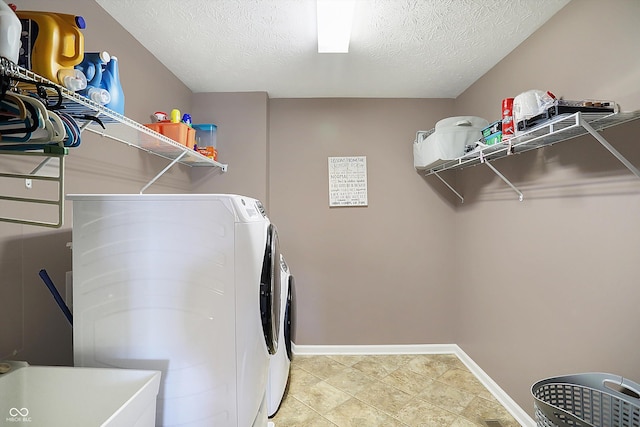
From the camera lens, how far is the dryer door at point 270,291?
1272 mm

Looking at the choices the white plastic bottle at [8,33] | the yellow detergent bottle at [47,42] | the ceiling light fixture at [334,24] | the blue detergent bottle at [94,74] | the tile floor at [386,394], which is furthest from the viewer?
the tile floor at [386,394]

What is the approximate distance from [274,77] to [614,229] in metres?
2.42

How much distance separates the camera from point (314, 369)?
252cm

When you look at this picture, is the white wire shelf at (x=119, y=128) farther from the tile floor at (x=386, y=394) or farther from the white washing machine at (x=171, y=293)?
the tile floor at (x=386, y=394)

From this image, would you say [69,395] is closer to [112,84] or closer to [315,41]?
[112,84]

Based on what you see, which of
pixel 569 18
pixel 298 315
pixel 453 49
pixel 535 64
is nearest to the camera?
pixel 569 18

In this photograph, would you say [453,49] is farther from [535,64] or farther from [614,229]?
[614,229]

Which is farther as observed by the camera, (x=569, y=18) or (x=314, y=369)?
(x=314, y=369)

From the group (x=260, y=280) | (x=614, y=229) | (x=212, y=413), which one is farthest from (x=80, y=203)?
(x=614, y=229)

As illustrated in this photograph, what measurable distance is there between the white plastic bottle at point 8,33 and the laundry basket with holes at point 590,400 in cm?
204

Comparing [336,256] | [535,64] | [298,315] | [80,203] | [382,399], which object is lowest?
[382,399]

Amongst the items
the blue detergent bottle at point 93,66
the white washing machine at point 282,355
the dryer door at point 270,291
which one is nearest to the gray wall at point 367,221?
the white washing machine at point 282,355

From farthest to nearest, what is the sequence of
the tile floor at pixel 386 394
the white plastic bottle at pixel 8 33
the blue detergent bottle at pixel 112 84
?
the tile floor at pixel 386 394 < the blue detergent bottle at pixel 112 84 < the white plastic bottle at pixel 8 33

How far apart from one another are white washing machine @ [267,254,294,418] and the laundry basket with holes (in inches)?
56.5
